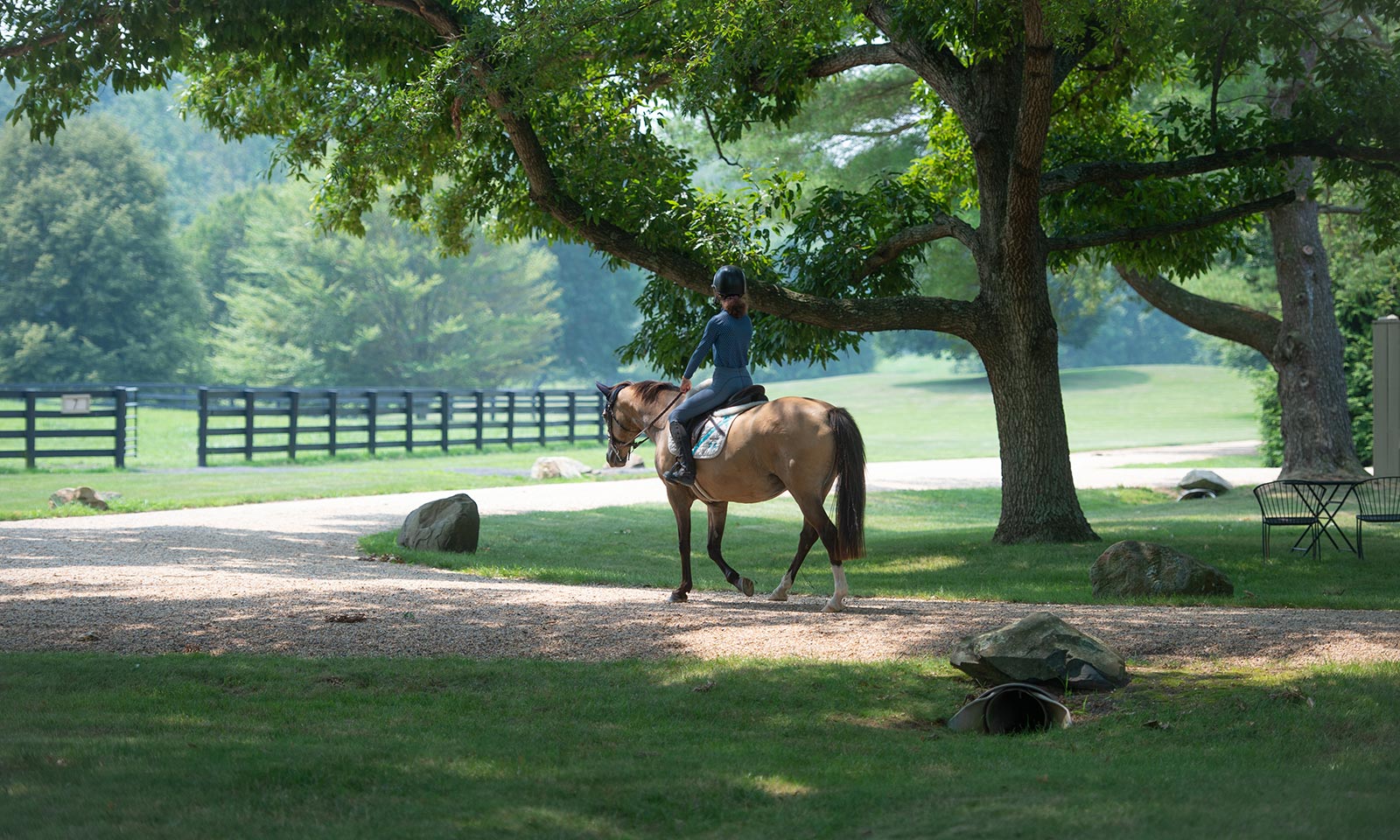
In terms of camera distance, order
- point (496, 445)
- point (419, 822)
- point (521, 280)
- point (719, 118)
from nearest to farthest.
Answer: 1. point (419, 822)
2. point (719, 118)
3. point (496, 445)
4. point (521, 280)

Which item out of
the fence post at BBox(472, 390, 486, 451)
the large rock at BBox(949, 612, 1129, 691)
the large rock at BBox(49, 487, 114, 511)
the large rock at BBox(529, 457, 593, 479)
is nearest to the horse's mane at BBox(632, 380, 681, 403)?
the large rock at BBox(949, 612, 1129, 691)

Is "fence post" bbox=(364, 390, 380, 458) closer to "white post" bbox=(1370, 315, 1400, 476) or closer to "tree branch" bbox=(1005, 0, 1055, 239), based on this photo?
"tree branch" bbox=(1005, 0, 1055, 239)

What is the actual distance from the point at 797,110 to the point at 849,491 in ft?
25.2

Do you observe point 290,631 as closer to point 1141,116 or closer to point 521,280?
point 1141,116

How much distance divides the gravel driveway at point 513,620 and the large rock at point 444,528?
1.61 metres

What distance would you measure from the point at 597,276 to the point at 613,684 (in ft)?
248

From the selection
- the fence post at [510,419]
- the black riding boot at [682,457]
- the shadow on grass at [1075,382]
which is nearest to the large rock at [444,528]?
the black riding boot at [682,457]

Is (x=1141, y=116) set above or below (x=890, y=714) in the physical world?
above

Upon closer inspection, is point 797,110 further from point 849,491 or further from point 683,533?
point 849,491

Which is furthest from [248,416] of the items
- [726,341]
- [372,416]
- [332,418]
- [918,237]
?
[726,341]

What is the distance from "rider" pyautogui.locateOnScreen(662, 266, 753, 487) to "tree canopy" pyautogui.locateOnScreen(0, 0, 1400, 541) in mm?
3599

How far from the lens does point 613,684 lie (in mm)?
7051

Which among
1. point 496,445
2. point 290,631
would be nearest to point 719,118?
point 290,631

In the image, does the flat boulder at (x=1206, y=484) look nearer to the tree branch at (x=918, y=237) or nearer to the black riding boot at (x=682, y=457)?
the tree branch at (x=918, y=237)
